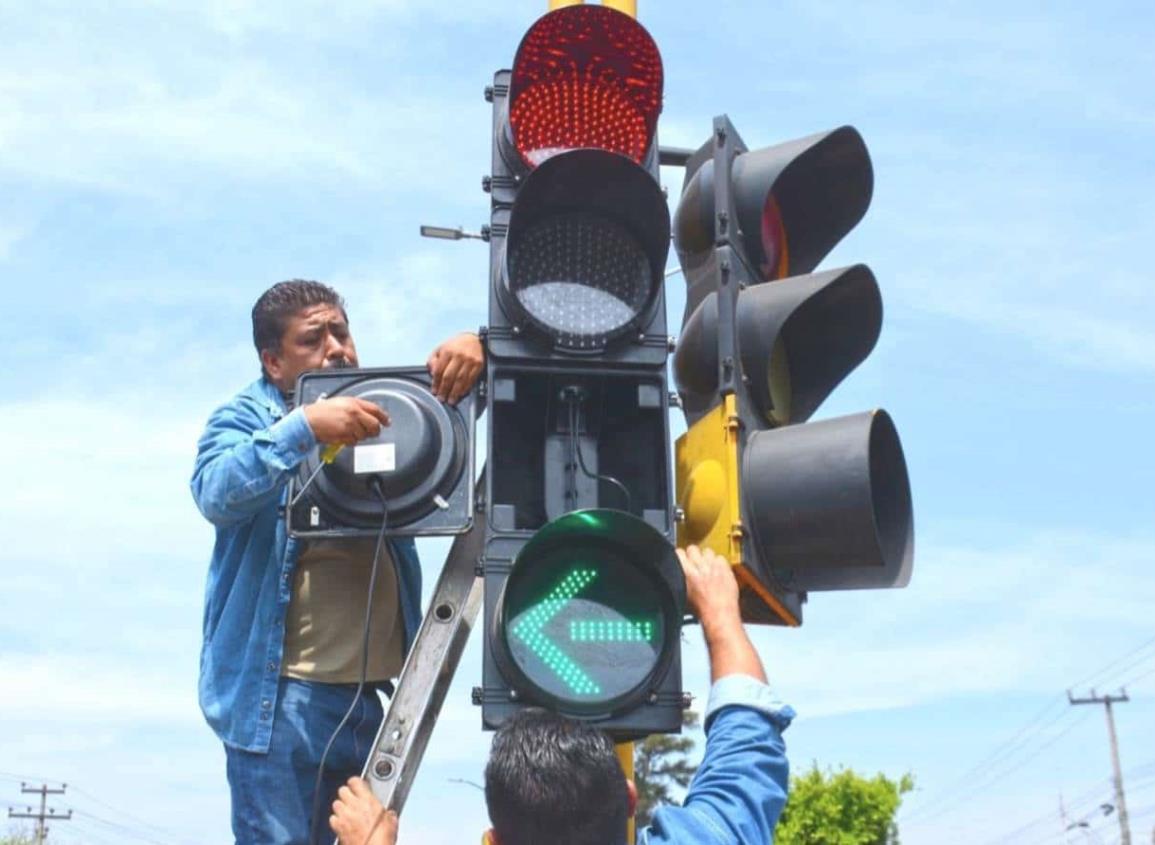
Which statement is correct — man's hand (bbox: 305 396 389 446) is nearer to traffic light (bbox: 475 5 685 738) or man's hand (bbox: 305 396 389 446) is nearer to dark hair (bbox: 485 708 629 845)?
traffic light (bbox: 475 5 685 738)

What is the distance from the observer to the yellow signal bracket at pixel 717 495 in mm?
3301

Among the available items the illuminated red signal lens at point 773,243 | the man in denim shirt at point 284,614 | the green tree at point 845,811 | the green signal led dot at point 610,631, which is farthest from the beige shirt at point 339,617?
the green tree at point 845,811

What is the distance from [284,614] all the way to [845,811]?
21.7 meters

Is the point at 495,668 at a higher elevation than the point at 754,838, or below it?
higher

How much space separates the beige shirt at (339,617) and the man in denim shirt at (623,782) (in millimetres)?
1062

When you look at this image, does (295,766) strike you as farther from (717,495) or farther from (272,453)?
(717,495)

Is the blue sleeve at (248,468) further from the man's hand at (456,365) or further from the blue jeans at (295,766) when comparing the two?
the blue jeans at (295,766)

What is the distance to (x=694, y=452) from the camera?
11.9 ft

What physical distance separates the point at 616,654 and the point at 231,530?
1.21 metres

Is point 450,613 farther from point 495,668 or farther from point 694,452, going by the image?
point 694,452

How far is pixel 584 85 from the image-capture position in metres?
3.63

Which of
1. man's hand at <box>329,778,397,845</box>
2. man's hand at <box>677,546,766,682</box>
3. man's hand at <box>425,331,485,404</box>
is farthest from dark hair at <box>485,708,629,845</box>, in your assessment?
man's hand at <box>425,331,485,404</box>

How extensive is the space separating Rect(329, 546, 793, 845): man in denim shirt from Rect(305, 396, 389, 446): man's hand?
3.14 ft

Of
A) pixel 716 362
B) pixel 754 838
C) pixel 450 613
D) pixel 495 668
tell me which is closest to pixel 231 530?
pixel 450 613
